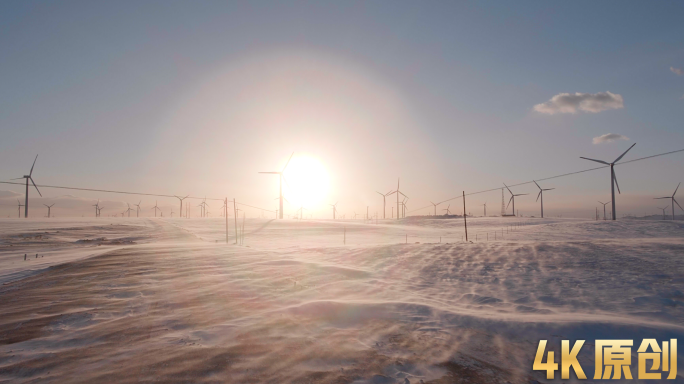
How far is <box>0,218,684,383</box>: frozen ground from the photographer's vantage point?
5.24 meters

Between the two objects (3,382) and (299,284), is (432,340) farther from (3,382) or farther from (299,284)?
(3,382)

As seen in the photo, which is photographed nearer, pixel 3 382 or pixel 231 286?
pixel 3 382

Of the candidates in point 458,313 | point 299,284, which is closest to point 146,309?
point 299,284

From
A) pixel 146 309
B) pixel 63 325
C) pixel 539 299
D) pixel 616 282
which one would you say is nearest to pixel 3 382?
pixel 63 325

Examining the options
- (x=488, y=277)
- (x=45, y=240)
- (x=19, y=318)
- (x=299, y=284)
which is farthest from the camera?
(x=45, y=240)

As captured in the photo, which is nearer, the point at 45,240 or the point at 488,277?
the point at 488,277

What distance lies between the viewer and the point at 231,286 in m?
10.5

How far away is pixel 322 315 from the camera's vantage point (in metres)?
7.98

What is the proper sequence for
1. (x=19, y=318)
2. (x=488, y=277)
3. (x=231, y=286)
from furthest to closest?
(x=488, y=277) → (x=231, y=286) → (x=19, y=318)

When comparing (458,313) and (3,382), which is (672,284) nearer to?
(458,313)

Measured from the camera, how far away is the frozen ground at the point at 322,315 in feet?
17.2

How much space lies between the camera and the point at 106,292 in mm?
9531

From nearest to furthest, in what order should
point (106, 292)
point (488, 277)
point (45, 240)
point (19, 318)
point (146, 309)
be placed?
1. point (19, 318)
2. point (146, 309)
3. point (106, 292)
4. point (488, 277)
5. point (45, 240)

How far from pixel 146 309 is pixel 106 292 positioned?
2.63 meters
